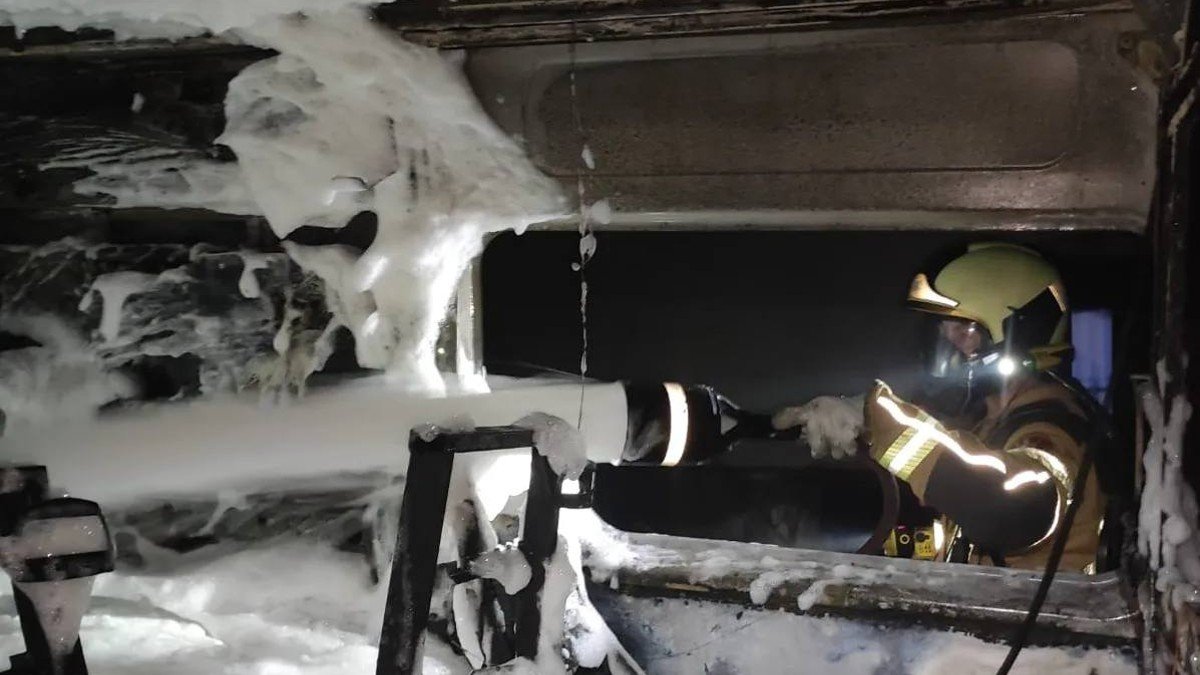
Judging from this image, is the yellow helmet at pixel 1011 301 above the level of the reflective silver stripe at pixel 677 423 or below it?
above

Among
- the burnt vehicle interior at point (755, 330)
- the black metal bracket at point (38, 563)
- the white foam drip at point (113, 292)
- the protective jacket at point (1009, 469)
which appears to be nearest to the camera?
the black metal bracket at point (38, 563)

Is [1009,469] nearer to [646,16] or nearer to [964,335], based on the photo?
[964,335]

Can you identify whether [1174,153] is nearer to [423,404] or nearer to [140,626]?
[423,404]

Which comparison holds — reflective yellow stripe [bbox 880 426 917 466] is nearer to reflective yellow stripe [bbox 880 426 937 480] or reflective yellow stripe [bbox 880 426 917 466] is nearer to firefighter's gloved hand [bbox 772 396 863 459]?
reflective yellow stripe [bbox 880 426 937 480]

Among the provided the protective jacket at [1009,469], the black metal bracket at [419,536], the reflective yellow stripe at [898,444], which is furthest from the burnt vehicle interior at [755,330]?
the black metal bracket at [419,536]

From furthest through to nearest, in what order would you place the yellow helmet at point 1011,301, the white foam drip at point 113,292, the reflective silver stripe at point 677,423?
the white foam drip at point 113,292 → the yellow helmet at point 1011,301 → the reflective silver stripe at point 677,423

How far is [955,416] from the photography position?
295cm

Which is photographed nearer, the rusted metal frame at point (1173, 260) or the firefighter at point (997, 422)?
the rusted metal frame at point (1173, 260)

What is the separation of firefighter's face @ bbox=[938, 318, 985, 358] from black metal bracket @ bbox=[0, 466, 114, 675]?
7.51ft

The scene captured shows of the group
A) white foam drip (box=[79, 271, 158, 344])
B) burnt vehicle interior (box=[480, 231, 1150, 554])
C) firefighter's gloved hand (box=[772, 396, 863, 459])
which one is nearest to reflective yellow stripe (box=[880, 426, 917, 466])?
firefighter's gloved hand (box=[772, 396, 863, 459])

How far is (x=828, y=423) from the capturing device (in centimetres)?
240

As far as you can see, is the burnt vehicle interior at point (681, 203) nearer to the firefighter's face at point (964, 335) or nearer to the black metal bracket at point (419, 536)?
the black metal bracket at point (419, 536)

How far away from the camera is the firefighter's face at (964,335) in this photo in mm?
2598

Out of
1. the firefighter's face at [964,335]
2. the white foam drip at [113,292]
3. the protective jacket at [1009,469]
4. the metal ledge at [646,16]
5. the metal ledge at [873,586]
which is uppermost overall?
→ the metal ledge at [646,16]
